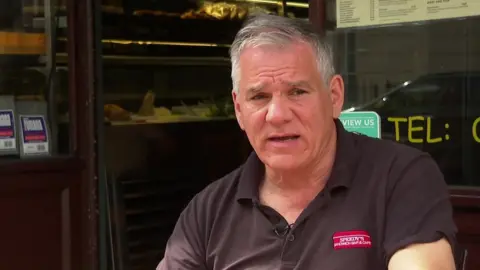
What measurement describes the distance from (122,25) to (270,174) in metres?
3.31

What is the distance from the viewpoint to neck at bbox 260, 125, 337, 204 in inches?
77.7

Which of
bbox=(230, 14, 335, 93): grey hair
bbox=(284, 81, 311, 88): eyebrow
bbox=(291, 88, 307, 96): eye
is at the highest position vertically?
bbox=(230, 14, 335, 93): grey hair

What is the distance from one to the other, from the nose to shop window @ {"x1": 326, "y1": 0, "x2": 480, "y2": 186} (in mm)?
1347

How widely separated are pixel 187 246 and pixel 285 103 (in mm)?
469

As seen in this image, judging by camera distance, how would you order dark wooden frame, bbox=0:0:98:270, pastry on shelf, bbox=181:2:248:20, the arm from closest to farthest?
the arm → dark wooden frame, bbox=0:0:98:270 → pastry on shelf, bbox=181:2:248:20

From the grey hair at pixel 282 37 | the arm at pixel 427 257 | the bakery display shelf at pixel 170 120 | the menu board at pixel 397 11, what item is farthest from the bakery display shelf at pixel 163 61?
the arm at pixel 427 257

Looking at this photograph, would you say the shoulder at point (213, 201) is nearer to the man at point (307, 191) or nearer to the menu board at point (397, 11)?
the man at point (307, 191)

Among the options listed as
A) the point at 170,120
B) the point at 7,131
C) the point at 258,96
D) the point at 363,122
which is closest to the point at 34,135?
the point at 7,131

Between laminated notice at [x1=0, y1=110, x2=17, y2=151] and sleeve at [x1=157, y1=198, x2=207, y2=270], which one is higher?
laminated notice at [x1=0, y1=110, x2=17, y2=151]

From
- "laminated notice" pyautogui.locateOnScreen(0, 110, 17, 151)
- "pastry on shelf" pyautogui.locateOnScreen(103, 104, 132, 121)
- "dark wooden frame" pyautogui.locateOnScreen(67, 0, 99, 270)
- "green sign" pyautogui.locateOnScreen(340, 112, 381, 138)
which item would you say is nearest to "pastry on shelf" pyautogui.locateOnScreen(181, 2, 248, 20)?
"pastry on shelf" pyautogui.locateOnScreen(103, 104, 132, 121)

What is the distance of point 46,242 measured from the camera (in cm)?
390

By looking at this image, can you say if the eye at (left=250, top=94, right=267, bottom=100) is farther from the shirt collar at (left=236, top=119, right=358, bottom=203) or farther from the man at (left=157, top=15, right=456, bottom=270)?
the shirt collar at (left=236, top=119, right=358, bottom=203)

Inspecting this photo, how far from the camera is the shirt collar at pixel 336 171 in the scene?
1.92 metres

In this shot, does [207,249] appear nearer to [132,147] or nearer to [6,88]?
[6,88]
